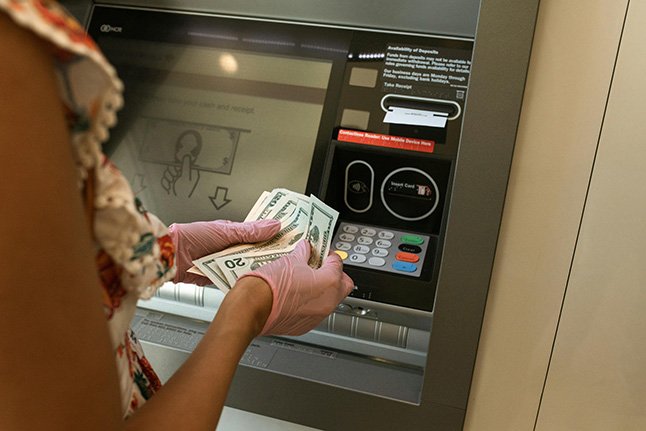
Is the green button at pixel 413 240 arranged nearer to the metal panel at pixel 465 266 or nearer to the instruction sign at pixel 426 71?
the metal panel at pixel 465 266

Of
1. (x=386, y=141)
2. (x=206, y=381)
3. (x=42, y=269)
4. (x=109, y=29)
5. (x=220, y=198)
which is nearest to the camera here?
(x=42, y=269)

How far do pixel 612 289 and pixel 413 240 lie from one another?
1.23 ft

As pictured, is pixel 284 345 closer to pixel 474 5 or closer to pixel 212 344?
pixel 212 344

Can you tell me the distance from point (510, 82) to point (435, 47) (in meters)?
0.36

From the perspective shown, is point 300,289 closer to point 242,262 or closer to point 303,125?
point 242,262

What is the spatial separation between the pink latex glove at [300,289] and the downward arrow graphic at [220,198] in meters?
0.27

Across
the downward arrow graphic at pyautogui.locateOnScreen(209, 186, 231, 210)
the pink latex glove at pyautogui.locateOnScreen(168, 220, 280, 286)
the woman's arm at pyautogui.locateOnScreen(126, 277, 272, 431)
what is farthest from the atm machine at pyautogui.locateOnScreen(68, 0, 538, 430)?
the woman's arm at pyautogui.locateOnScreen(126, 277, 272, 431)

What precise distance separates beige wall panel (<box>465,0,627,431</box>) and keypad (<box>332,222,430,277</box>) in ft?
0.57

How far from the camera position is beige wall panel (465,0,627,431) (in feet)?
A: 3.38

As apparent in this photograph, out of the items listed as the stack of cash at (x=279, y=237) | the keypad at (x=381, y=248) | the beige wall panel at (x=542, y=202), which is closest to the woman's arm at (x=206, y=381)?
the stack of cash at (x=279, y=237)

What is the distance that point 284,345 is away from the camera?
4.66 ft

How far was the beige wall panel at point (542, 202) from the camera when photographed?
1029mm

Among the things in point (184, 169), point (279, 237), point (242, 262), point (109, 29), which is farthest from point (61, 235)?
point (109, 29)

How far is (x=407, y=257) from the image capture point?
126 centimetres
